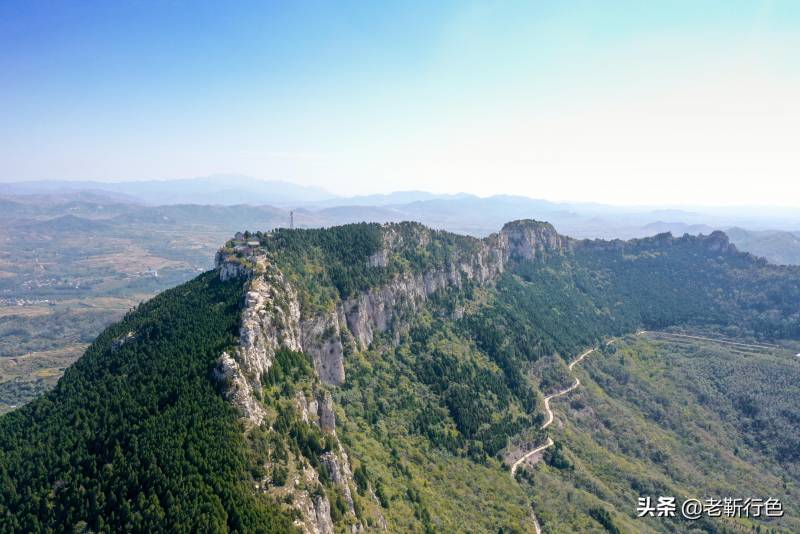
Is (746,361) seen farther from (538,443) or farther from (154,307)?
(154,307)

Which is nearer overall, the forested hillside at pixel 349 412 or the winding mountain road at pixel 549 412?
the forested hillside at pixel 349 412

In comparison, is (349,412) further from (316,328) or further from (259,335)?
(259,335)

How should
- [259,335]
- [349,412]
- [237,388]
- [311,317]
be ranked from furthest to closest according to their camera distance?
[311,317], [349,412], [259,335], [237,388]

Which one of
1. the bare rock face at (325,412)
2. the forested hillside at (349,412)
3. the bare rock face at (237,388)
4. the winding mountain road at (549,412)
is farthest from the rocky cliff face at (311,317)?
the winding mountain road at (549,412)

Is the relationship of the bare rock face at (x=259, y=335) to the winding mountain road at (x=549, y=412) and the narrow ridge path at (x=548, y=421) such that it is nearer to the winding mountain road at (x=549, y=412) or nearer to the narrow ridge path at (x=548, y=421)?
the narrow ridge path at (x=548, y=421)

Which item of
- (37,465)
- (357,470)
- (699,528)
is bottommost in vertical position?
(699,528)

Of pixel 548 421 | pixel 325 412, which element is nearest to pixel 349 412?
pixel 325 412

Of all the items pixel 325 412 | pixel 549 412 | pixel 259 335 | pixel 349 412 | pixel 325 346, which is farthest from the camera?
pixel 549 412

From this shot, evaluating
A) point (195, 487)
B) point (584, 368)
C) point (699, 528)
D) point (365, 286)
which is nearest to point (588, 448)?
point (699, 528)
